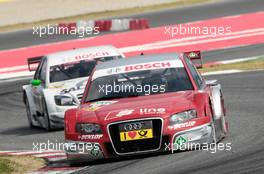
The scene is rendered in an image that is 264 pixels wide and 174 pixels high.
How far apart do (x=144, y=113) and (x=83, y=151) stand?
0.82 m

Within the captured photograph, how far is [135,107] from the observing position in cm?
1067

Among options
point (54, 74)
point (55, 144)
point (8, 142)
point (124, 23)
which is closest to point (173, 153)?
point (55, 144)

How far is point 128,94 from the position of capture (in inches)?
450

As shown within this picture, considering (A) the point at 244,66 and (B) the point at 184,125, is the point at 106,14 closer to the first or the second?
(A) the point at 244,66

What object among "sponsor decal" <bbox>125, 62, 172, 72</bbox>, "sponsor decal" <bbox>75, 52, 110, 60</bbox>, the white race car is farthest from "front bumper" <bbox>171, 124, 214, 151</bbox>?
"sponsor decal" <bbox>75, 52, 110, 60</bbox>

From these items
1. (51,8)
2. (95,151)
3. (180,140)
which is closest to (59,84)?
(95,151)

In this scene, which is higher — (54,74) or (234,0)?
(54,74)

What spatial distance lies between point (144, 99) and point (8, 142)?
386 cm

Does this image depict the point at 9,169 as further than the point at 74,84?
No

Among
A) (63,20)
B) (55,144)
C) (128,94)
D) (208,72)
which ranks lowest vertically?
(63,20)

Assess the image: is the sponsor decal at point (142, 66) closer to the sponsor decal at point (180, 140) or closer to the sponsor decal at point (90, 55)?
the sponsor decal at point (180, 140)

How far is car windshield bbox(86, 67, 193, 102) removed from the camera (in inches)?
451

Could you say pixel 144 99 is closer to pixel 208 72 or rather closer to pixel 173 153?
pixel 173 153

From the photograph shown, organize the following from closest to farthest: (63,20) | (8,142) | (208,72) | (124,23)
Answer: (8,142) < (208,72) < (124,23) < (63,20)
